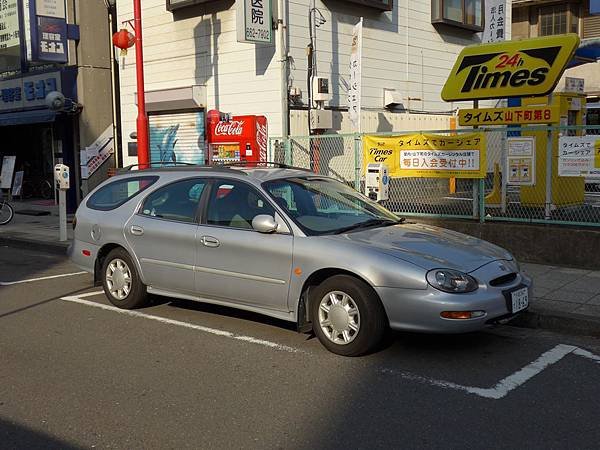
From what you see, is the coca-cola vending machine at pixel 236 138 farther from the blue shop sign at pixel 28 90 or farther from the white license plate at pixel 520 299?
the white license plate at pixel 520 299

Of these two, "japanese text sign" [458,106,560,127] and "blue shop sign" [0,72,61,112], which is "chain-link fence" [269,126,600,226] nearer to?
"japanese text sign" [458,106,560,127]

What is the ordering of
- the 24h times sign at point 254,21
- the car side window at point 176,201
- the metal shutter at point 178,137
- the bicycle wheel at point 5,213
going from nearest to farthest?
the car side window at point 176,201, the 24h times sign at point 254,21, the metal shutter at point 178,137, the bicycle wheel at point 5,213

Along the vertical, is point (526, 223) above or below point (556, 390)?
above

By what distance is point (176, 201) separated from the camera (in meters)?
6.80

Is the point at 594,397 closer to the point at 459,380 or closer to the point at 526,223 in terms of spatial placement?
the point at 459,380

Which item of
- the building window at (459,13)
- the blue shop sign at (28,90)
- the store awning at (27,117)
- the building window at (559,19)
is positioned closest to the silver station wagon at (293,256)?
the building window at (459,13)

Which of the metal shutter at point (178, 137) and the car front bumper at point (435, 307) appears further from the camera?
the metal shutter at point (178, 137)

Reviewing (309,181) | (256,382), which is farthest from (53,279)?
(256,382)

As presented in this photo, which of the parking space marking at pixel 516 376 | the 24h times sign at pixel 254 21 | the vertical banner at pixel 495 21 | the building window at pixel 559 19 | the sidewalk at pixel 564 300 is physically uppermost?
the building window at pixel 559 19

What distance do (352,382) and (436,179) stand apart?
6009 millimetres

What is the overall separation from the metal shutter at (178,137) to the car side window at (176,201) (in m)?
6.64

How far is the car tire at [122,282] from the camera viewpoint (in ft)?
23.1

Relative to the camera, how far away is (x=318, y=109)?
41.5 ft

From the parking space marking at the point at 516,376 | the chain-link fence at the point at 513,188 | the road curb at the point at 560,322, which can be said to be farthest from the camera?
the chain-link fence at the point at 513,188
